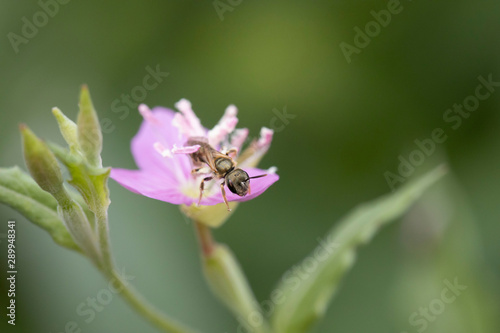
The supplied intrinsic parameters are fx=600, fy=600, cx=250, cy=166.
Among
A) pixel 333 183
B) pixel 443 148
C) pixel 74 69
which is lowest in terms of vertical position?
pixel 443 148

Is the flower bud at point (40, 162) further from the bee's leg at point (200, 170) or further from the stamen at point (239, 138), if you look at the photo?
the stamen at point (239, 138)

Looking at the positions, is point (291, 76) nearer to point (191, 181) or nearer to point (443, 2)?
point (443, 2)

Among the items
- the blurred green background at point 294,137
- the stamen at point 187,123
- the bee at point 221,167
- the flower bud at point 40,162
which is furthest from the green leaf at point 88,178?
the blurred green background at point 294,137

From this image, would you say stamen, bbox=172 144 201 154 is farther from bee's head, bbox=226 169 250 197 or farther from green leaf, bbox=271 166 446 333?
green leaf, bbox=271 166 446 333

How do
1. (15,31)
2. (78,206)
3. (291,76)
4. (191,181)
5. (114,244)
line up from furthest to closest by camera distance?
1. (291,76)
2. (15,31)
3. (114,244)
4. (191,181)
5. (78,206)

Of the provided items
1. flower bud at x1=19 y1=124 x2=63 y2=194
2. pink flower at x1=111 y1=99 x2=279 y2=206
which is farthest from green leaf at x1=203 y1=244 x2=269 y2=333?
flower bud at x1=19 y1=124 x2=63 y2=194

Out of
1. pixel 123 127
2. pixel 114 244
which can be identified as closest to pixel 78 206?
pixel 114 244

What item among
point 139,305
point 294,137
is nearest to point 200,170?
point 139,305
